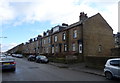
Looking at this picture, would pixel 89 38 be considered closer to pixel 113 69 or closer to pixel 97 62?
pixel 97 62

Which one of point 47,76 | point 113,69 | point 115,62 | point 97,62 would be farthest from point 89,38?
point 47,76

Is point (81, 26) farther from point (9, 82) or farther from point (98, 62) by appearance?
point (9, 82)

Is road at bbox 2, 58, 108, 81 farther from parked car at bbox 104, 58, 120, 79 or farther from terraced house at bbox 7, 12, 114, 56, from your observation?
terraced house at bbox 7, 12, 114, 56

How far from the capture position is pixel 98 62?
56.1 ft

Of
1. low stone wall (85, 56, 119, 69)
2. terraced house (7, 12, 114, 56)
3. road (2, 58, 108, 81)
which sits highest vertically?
terraced house (7, 12, 114, 56)

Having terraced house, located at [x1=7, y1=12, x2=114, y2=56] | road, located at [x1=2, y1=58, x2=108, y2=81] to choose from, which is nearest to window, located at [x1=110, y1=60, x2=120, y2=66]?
road, located at [x1=2, y1=58, x2=108, y2=81]

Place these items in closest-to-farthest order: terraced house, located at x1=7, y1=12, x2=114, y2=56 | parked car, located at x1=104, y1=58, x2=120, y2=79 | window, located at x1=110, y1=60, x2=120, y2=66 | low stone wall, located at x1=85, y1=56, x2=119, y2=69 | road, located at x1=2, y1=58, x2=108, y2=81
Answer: parked car, located at x1=104, y1=58, x2=120, y2=79, window, located at x1=110, y1=60, x2=120, y2=66, road, located at x1=2, y1=58, x2=108, y2=81, low stone wall, located at x1=85, y1=56, x2=119, y2=69, terraced house, located at x1=7, y1=12, x2=114, y2=56

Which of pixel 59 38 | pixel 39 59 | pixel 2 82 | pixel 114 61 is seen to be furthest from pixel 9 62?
pixel 59 38

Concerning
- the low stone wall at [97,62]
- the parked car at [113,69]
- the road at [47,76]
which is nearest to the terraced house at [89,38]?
the low stone wall at [97,62]

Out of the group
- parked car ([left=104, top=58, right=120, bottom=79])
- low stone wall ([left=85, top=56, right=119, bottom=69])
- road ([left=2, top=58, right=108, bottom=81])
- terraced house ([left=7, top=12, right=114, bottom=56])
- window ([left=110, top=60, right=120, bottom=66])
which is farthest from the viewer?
terraced house ([left=7, top=12, right=114, bottom=56])

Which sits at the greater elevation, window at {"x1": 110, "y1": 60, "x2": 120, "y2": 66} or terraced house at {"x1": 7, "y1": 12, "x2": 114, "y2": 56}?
terraced house at {"x1": 7, "y1": 12, "x2": 114, "y2": 56}

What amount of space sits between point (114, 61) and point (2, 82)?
8.09m

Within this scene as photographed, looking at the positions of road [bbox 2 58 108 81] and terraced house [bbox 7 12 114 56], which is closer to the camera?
road [bbox 2 58 108 81]

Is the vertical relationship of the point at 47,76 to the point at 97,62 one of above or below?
below
